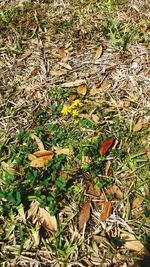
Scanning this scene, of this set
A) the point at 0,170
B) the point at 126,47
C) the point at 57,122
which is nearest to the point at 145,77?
the point at 126,47

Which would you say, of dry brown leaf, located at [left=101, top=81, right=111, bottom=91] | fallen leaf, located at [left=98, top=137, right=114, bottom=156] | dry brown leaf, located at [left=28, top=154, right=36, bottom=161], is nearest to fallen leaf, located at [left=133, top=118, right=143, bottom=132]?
fallen leaf, located at [left=98, top=137, right=114, bottom=156]

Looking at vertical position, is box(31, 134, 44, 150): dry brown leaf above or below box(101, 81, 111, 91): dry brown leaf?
below

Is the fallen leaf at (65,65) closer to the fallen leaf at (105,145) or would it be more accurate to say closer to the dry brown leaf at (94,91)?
the dry brown leaf at (94,91)

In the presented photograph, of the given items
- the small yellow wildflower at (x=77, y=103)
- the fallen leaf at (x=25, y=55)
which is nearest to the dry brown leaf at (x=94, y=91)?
the small yellow wildflower at (x=77, y=103)

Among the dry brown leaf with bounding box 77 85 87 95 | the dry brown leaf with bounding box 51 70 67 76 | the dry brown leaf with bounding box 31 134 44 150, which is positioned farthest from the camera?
the dry brown leaf with bounding box 51 70 67 76

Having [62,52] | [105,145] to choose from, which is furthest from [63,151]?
[62,52]

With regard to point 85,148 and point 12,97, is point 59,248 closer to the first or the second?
point 85,148

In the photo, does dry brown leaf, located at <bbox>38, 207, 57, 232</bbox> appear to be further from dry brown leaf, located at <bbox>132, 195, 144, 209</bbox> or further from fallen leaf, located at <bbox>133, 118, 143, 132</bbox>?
fallen leaf, located at <bbox>133, 118, 143, 132</bbox>
